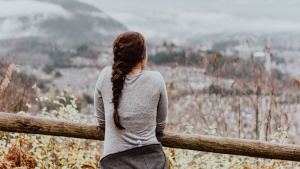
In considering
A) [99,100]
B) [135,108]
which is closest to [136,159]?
[135,108]

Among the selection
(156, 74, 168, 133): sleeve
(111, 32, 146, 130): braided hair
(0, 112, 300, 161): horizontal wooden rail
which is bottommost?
(0, 112, 300, 161): horizontal wooden rail

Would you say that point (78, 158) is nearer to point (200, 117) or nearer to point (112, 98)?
point (112, 98)

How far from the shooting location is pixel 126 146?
2758mm

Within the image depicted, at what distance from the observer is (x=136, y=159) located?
9.07 feet

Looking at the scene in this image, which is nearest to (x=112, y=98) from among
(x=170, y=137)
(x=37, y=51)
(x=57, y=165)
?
(x=170, y=137)

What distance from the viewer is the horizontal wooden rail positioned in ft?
10.8

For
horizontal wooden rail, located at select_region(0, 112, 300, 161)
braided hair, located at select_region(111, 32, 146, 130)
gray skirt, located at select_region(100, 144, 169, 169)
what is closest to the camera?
braided hair, located at select_region(111, 32, 146, 130)

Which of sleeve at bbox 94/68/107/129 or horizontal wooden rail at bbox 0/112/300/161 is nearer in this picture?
sleeve at bbox 94/68/107/129

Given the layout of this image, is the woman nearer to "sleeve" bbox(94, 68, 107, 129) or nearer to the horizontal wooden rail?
"sleeve" bbox(94, 68, 107, 129)

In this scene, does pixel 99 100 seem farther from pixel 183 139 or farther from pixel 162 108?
pixel 183 139

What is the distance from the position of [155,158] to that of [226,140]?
775 millimetres

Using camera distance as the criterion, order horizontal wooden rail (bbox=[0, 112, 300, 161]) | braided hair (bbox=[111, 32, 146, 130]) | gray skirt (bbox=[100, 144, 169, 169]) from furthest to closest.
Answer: horizontal wooden rail (bbox=[0, 112, 300, 161])
gray skirt (bbox=[100, 144, 169, 169])
braided hair (bbox=[111, 32, 146, 130])

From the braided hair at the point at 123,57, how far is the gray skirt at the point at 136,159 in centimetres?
17

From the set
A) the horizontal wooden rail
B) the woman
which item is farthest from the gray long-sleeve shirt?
the horizontal wooden rail
